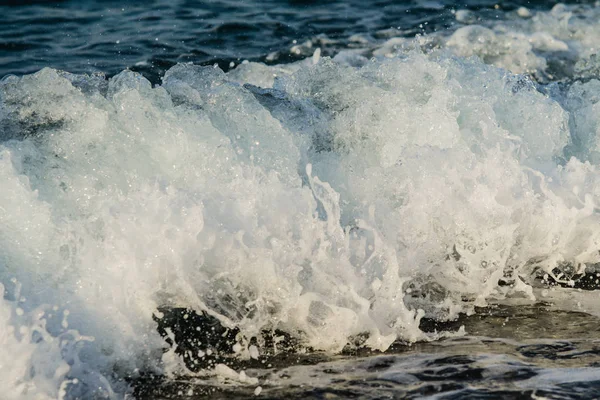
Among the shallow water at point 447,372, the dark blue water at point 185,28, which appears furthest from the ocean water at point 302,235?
the dark blue water at point 185,28

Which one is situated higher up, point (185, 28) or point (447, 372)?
point (185, 28)

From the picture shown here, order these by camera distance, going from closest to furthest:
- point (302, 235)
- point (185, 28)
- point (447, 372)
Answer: point (447, 372) → point (302, 235) → point (185, 28)

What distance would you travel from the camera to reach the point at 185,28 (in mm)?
8609

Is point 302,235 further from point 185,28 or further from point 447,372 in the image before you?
point 185,28

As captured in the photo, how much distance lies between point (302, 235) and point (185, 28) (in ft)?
15.7

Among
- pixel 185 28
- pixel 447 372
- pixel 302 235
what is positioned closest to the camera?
pixel 447 372

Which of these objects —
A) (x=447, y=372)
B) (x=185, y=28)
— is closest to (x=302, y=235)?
(x=447, y=372)

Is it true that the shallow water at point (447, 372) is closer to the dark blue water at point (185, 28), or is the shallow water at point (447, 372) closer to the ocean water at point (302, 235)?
the ocean water at point (302, 235)

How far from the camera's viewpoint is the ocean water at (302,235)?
12.5 feet

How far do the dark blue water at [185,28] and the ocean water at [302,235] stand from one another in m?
2.37

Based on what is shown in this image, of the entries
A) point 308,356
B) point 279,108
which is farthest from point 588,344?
point 279,108

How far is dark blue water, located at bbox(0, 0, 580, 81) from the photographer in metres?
7.77

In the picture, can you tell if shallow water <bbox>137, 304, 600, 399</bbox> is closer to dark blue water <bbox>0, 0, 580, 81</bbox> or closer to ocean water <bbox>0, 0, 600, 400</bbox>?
ocean water <bbox>0, 0, 600, 400</bbox>

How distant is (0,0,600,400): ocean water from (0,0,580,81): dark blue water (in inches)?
93.2
